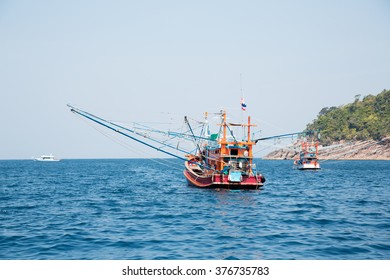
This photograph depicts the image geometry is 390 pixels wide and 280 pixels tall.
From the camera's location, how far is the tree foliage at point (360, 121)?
537 ft

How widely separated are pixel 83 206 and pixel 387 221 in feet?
71.9

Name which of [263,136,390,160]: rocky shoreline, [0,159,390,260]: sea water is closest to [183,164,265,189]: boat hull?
[0,159,390,260]: sea water

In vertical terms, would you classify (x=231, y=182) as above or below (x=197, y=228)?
above

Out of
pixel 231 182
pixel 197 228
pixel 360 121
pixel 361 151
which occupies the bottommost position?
pixel 197 228

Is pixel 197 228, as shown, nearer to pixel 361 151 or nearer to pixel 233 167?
pixel 233 167

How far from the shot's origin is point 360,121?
173 meters

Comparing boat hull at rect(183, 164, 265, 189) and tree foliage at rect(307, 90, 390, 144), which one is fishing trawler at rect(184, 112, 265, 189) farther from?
tree foliage at rect(307, 90, 390, 144)

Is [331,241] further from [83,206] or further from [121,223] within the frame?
[83,206]

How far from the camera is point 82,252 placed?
16078 millimetres

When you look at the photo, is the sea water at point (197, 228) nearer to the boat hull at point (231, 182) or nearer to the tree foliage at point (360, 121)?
the boat hull at point (231, 182)

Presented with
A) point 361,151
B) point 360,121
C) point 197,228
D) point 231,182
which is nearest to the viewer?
point 197,228

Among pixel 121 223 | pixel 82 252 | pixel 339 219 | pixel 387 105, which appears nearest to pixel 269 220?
pixel 339 219

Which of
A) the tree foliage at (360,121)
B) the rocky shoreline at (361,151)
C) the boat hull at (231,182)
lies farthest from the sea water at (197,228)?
the tree foliage at (360,121)

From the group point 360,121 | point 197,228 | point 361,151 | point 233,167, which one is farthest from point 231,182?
point 360,121
